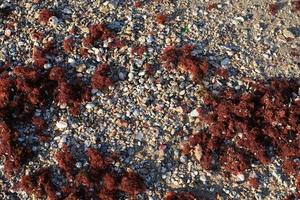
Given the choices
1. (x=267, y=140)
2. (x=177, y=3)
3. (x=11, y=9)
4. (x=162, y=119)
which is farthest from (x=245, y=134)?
(x=11, y=9)

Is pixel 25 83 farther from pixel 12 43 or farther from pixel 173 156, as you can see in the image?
pixel 173 156

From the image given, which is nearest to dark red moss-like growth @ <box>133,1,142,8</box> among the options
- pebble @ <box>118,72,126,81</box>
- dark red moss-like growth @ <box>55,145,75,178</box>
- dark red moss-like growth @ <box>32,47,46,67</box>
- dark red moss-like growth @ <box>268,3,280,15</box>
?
pebble @ <box>118,72,126,81</box>

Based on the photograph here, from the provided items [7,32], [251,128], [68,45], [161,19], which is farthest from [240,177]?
[7,32]

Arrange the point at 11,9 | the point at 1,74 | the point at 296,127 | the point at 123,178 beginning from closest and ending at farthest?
the point at 123,178 < the point at 296,127 < the point at 1,74 < the point at 11,9

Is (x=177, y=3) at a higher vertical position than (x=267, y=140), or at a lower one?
higher

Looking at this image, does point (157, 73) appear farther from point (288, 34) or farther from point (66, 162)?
point (288, 34)

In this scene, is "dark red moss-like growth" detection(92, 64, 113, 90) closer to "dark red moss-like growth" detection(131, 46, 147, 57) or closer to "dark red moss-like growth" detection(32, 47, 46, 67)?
"dark red moss-like growth" detection(131, 46, 147, 57)

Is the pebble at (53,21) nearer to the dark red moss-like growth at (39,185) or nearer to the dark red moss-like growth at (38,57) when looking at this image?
the dark red moss-like growth at (38,57)
